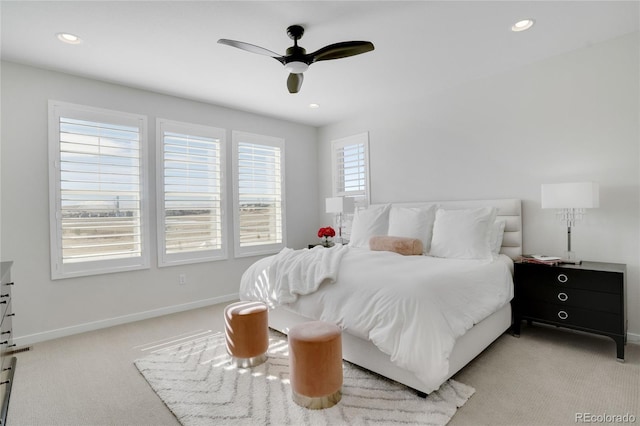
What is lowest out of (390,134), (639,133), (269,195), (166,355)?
(166,355)

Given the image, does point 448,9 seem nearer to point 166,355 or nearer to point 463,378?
point 463,378

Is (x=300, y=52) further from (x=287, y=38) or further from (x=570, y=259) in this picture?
(x=570, y=259)

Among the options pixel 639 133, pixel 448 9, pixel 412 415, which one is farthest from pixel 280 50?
pixel 639 133

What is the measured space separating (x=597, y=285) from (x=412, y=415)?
1927mm

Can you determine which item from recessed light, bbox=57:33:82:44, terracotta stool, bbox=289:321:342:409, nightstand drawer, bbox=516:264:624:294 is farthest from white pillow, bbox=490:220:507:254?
recessed light, bbox=57:33:82:44

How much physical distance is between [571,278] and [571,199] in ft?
2.20

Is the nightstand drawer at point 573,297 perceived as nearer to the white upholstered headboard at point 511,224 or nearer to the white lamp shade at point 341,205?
the white upholstered headboard at point 511,224

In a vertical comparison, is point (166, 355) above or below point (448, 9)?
below

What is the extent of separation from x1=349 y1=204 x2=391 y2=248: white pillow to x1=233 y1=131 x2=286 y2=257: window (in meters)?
1.54

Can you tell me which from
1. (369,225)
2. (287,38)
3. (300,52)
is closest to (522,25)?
(300,52)

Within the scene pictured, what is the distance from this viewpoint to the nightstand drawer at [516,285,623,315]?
2.55 metres

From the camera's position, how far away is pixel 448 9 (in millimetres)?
2447

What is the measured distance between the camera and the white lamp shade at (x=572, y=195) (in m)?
2.73

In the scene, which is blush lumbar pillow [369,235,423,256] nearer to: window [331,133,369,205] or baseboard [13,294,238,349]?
window [331,133,369,205]
